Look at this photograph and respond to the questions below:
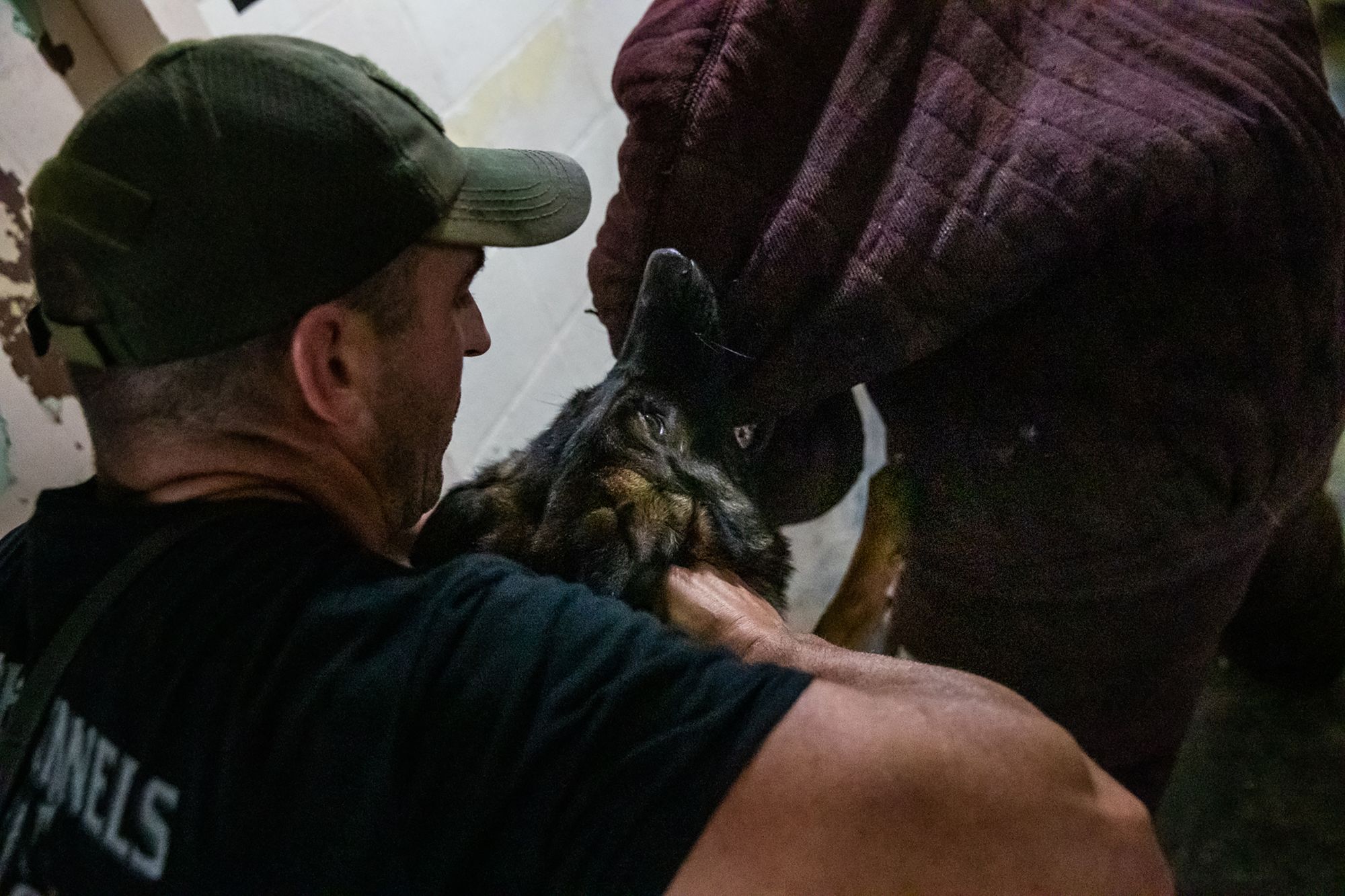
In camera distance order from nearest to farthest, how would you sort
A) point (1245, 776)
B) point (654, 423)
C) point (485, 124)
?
point (654, 423)
point (1245, 776)
point (485, 124)

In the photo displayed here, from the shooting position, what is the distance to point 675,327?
104 centimetres

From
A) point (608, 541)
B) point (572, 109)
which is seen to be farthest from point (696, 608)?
point (572, 109)

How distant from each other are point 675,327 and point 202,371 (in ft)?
1.63

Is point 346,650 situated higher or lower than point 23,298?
lower

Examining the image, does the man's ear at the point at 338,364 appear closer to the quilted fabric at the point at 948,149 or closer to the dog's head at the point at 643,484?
the dog's head at the point at 643,484

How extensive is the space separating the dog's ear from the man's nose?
0.58ft

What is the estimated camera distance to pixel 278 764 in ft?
2.12

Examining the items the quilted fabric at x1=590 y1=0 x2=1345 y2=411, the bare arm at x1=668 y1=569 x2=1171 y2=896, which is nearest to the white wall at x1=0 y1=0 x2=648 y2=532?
the quilted fabric at x1=590 y1=0 x2=1345 y2=411

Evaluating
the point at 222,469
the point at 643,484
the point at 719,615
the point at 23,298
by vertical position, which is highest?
the point at 23,298

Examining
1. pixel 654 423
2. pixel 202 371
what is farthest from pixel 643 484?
pixel 202 371

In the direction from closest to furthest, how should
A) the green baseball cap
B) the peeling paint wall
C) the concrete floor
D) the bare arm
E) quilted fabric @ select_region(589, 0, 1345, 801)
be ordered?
1. the bare arm
2. the green baseball cap
3. quilted fabric @ select_region(589, 0, 1345, 801)
4. the peeling paint wall
5. the concrete floor

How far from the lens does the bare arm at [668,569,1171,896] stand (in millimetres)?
583

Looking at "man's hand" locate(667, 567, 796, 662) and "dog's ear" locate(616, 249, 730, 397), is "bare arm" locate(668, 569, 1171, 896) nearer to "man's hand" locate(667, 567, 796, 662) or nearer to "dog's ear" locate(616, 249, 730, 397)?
"man's hand" locate(667, 567, 796, 662)

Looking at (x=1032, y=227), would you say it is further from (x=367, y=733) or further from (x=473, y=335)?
(x=367, y=733)
